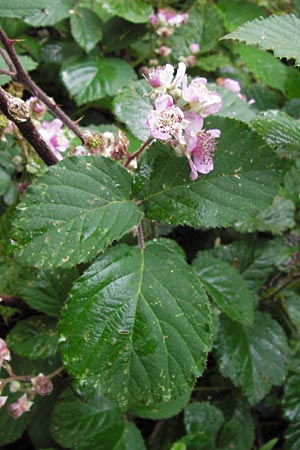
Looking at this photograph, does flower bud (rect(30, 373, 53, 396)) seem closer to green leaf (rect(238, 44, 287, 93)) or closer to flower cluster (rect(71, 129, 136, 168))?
flower cluster (rect(71, 129, 136, 168))

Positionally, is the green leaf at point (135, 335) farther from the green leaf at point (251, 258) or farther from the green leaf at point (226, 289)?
the green leaf at point (251, 258)

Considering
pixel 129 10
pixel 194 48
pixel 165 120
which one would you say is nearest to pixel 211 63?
pixel 194 48

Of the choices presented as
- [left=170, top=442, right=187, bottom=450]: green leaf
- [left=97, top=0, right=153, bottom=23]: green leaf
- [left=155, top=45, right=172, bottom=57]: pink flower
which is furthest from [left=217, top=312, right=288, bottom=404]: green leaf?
[left=97, top=0, right=153, bottom=23]: green leaf

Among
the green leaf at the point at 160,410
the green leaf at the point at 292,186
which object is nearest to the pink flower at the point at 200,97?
the green leaf at the point at 160,410

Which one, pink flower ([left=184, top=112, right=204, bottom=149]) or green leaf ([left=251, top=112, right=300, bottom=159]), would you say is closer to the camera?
pink flower ([left=184, top=112, right=204, bottom=149])

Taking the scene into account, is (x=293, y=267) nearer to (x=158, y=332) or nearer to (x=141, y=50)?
(x=158, y=332)
